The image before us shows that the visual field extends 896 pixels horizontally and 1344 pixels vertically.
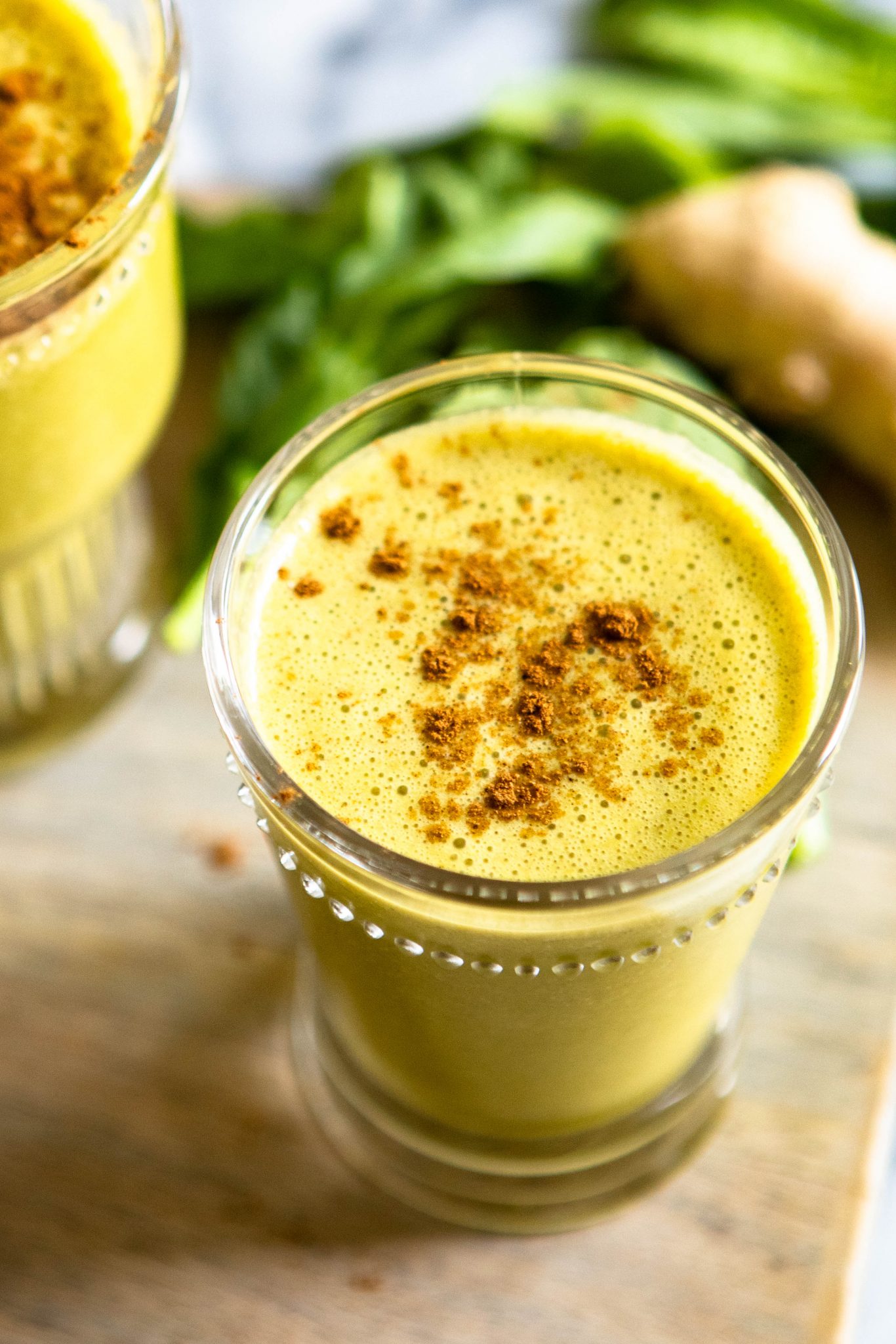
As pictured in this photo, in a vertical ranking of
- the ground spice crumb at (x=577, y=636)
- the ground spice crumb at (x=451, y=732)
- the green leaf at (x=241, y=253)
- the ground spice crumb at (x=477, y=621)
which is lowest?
the green leaf at (x=241, y=253)

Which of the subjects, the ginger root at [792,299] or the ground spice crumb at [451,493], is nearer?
the ground spice crumb at [451,493]

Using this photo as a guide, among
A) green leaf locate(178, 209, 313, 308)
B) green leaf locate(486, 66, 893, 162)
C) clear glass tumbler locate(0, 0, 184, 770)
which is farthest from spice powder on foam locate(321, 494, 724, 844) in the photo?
green leaf locate(486, 66, 893, 162)

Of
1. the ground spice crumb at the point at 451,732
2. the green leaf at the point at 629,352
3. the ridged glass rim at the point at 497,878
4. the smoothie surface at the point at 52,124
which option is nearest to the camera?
the ridged glass rim at the point at 497,878

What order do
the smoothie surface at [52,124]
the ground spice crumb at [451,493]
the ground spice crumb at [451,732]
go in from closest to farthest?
1. the ground spice crumb at [451,732]
2. the ground spice crumb at [451,493]
3. the smoothie surface at [52,124]

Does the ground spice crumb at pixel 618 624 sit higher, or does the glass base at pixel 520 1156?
the ground spice crumb at pixel 618 624

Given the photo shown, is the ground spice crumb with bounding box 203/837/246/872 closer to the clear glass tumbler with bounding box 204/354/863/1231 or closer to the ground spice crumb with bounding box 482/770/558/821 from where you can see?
the clear glass tumbler with bounding box 204/354/863/1231

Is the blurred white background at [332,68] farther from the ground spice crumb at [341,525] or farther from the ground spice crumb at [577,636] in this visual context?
the ground spice crumb at [577,636]

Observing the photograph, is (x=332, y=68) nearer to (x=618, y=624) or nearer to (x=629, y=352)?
(x=629, y=352)

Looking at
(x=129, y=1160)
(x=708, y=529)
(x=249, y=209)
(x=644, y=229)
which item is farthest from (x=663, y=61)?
(x=129, y=1160)

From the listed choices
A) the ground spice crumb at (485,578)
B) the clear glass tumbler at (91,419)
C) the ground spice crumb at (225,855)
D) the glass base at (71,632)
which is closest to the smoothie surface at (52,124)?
the clear glass tumbler at (91,419)
